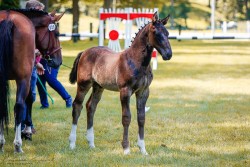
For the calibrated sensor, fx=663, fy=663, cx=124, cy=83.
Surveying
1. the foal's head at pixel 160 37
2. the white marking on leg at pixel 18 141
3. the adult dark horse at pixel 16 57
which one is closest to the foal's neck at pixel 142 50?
the foal's head at pixel 160 37

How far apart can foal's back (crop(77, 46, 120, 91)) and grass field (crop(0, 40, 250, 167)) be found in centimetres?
99

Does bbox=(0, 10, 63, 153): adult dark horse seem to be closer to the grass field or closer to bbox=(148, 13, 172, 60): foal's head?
the grass field

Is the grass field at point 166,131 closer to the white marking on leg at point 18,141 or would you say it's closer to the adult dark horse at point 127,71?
the white marking on leg at point 18,141

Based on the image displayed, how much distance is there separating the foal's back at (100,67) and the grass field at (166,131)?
0.99 m

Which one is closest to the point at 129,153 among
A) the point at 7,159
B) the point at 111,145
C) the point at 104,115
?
the point at 111,145

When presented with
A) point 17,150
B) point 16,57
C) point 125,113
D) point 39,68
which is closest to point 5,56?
point 16,57

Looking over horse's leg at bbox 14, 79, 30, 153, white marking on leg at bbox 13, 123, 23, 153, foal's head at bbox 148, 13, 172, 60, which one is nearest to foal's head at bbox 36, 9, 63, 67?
horse's leg at bbox 14, 79, 30, 153

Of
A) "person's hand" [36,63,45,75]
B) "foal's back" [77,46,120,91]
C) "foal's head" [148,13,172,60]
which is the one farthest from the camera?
"person's hand" [36,63,45,75]

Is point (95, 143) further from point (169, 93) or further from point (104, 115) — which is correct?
point (169, 93)

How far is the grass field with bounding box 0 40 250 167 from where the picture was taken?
8805mm

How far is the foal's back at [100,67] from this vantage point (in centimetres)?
943

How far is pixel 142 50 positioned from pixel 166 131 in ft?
8.33

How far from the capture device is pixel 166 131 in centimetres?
1127

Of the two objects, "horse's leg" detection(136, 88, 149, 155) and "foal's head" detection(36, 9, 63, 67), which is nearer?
"horse's leg" detection(136, 88, 149, 155)
